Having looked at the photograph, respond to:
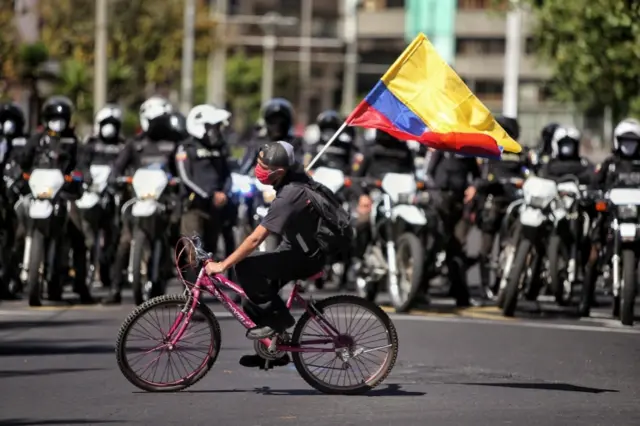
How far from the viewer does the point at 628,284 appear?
16672 millimetres

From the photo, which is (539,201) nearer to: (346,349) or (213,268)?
(346,349)

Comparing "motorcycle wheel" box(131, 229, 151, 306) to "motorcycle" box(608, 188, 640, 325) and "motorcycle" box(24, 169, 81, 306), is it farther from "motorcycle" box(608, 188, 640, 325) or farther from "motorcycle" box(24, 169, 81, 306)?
"motorcycle" box(608, 188, 640, 325)

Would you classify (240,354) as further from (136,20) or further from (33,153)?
(136,20)

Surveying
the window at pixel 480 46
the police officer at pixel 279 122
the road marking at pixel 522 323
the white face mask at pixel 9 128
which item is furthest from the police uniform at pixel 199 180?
the window at pixel 480 46

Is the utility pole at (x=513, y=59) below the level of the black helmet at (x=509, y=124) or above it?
above

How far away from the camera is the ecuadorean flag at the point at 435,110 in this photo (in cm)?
1330

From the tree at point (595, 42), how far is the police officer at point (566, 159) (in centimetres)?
717

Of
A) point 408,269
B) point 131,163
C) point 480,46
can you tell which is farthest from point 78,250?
point 480,46

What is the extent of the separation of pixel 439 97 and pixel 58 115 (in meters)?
6.28

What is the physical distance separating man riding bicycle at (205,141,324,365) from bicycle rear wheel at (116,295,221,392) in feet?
0.93

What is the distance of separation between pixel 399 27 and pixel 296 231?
115m

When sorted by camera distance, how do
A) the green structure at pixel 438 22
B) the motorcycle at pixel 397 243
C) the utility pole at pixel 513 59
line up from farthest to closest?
the green structure at pixel 438 22 < the utility pole at pixel 513 59 < the motorcycle at pixel 397 243

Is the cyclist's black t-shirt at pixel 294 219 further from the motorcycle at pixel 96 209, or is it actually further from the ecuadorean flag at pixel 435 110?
the motorcycle at pixel 96 209

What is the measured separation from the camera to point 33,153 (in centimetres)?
1859
